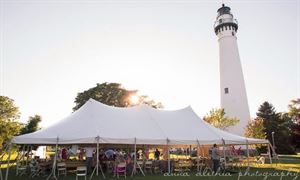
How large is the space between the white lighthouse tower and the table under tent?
1514 centimetres

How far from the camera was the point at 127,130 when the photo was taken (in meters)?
12.3

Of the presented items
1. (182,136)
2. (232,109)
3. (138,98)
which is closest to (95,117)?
(182,136)

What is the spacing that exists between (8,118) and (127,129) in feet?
93.9

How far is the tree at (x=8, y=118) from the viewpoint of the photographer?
105 feet

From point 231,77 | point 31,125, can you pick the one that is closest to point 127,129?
point 231,77

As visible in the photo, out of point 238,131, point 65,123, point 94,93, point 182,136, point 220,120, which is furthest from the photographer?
point 94,93

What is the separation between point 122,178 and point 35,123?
37.8 meters

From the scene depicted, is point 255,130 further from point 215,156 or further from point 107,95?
point 107,95

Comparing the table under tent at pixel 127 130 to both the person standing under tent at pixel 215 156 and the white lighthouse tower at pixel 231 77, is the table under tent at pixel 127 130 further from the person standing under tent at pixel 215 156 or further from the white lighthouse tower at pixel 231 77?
the white lighthouse tower at pixel 231 77

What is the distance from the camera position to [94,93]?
3444 centimetres

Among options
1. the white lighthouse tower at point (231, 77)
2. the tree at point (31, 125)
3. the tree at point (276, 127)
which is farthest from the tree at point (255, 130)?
the tree at point (31, 125)

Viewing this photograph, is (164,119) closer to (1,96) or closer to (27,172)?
(27,172)

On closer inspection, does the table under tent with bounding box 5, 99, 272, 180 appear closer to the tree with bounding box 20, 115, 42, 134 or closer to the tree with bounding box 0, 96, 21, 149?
the tree with bounding box 0, 96, 21, 149

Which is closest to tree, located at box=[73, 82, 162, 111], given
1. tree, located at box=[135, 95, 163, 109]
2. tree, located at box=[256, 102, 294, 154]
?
tree, located at box=[135, 95, 163, 109]
